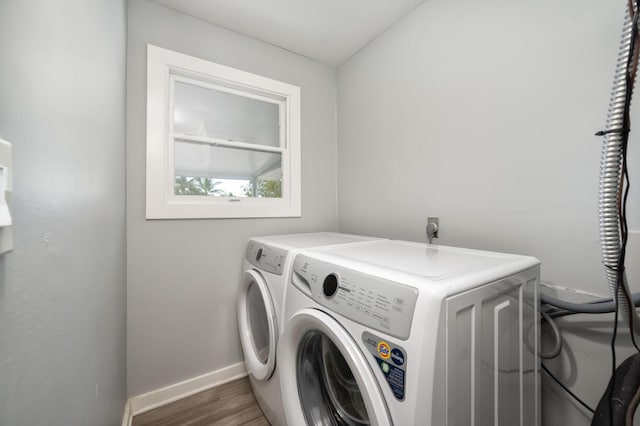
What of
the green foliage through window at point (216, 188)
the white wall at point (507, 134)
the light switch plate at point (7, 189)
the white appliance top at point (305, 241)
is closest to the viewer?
the light switch plate at point (7, 189)

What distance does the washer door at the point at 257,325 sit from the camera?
3.53 feet

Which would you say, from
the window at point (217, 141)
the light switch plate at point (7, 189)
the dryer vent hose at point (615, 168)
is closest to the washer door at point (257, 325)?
the window at point (217, 141)

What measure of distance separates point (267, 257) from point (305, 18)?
1.45 meters

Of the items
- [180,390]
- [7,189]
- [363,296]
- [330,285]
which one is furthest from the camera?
[180,390]

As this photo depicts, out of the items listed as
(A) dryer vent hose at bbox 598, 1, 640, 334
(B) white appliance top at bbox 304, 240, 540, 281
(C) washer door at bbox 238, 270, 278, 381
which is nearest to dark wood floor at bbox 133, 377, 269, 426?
(C) washer door at bbox 238, 270, 278, 381

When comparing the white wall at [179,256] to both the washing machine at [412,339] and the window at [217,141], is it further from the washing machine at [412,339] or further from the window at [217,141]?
the washing machine at [412,339]

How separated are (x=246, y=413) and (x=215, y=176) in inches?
54.1

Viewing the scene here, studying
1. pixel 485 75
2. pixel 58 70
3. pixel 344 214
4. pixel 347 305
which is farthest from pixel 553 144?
pixel 58 70

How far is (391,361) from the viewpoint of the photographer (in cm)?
57

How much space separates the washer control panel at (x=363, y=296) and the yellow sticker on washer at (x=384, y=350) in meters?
0.03

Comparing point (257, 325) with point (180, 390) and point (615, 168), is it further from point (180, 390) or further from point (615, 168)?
point (615, 168)

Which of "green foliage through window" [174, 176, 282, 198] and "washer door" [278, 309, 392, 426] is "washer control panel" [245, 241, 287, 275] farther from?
"green foliage through window" [174, 176, 282, 198]

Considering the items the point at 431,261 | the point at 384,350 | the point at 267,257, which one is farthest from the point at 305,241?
the point at 384,350

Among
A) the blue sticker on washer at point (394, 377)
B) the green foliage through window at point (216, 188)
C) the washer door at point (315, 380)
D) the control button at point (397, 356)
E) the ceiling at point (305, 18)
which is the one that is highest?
the ceiling at point (305, 18)
